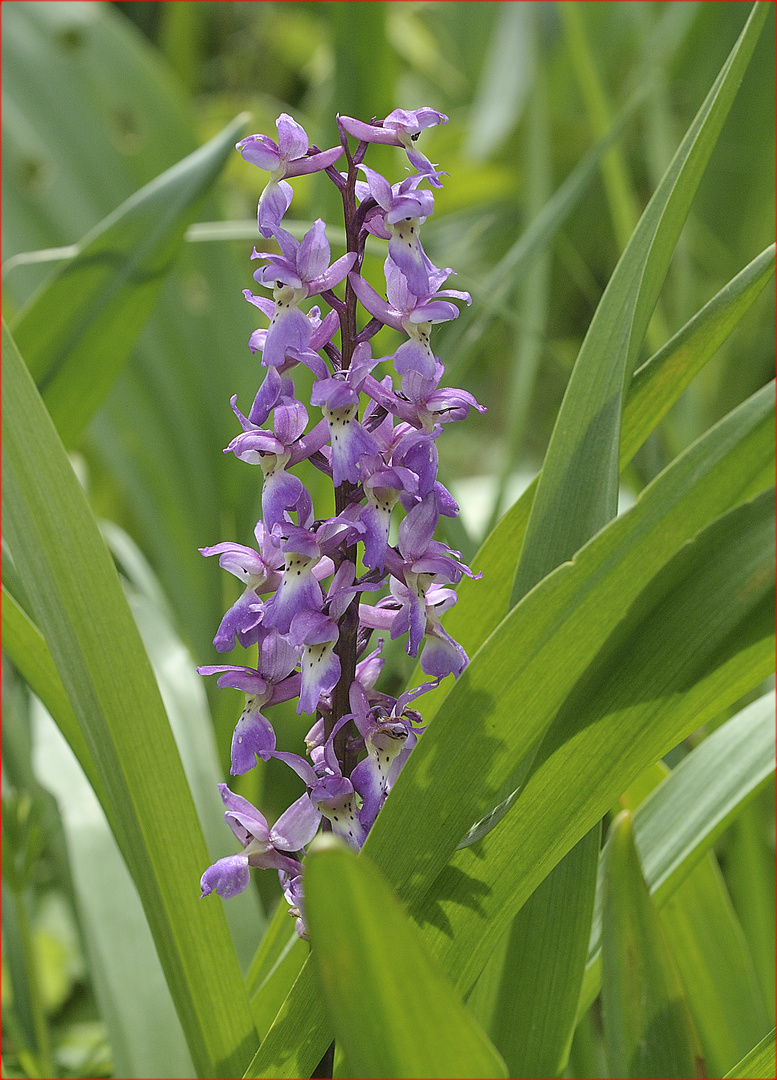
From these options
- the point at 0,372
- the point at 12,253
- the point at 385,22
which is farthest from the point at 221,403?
the point at 0,372

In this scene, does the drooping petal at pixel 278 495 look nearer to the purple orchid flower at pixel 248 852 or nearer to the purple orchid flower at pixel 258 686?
the purple orchid flower at pixel 258 686

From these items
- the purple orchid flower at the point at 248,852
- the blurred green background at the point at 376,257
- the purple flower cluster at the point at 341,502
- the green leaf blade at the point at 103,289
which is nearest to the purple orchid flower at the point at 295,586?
the purple flower cluster at the point at 341,502

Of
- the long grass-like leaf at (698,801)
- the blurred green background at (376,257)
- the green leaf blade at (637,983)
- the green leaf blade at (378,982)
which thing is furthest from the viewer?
the blurred green background at (376,257)

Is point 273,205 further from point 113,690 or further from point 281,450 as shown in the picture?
point 113,690

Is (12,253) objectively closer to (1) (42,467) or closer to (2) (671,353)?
(1) (42,467)

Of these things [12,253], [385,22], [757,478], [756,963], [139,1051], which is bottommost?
[139,1051]

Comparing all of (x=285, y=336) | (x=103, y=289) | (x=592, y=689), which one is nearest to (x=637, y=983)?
(x=592, y=689)
